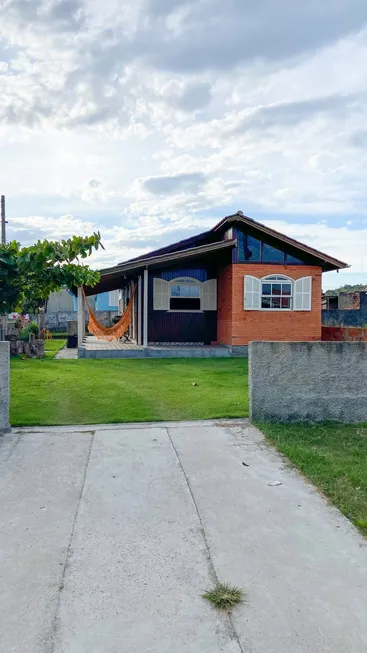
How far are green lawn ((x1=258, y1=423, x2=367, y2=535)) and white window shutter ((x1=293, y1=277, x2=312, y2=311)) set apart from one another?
8.00 m

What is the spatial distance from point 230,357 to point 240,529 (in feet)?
31.8

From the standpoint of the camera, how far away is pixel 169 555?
2.58 m

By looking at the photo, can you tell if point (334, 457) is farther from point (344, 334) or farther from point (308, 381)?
point (344, 334)

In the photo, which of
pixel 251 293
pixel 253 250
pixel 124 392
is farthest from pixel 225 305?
pixel 124 392

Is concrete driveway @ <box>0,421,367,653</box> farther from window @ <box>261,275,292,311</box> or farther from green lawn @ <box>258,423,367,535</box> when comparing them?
window @ <box>261,275,292,311</box>

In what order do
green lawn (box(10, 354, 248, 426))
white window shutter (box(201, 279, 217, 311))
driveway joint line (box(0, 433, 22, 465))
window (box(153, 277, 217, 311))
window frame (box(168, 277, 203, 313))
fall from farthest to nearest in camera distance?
white window shutter (box(201, 279, 217, 311)) → window frame (box(168, 277, 203, 313)) → window (box(153, 277, 217, 311)) → green lawn (box(10, 354, 248, 426)) → driveway joint line (box(0, 433, 22, 465))

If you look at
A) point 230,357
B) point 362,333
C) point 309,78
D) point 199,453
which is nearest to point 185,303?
point 230,357

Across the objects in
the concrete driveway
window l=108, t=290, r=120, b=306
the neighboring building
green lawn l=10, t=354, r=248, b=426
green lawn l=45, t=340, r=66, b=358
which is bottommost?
the concrete driveway

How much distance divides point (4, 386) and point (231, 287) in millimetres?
8705

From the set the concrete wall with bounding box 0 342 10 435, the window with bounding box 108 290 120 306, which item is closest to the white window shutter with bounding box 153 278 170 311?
the concrete wall with bounding box 0 342 10 435

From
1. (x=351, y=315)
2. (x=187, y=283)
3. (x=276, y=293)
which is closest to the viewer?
(x=276, y=293)

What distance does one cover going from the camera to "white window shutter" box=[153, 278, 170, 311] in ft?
45.0

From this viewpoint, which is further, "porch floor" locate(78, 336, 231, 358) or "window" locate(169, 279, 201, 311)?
"window" locate(169, 279, 201, 311)

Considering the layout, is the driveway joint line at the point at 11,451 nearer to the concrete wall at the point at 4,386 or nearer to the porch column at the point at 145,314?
the concrete wall at the point at 4,386
